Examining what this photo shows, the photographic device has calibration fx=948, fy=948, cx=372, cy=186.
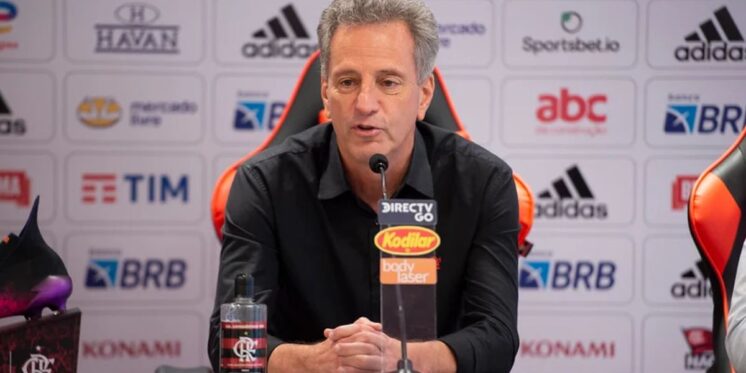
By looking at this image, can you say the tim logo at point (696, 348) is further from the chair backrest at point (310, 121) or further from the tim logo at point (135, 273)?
the tim logo at point (135, 273)

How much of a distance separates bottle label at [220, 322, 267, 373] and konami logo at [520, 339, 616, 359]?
2596mm

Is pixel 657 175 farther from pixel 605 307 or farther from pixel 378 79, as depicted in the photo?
pixel 378 79

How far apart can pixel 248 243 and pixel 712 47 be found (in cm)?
265

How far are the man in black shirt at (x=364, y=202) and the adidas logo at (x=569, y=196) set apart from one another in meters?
1.75

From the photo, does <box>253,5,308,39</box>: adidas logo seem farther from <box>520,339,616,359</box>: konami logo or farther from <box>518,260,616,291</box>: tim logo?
<box>520,339,616,359</box>: konami logo

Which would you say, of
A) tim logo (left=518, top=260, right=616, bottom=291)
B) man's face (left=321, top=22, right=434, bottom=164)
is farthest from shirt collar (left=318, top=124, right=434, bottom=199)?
tim logo (left=518, top=260, right=616, bottom=291)

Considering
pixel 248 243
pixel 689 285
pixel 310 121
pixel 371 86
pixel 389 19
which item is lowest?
pixel 689 285

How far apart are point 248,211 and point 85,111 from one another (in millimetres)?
2051

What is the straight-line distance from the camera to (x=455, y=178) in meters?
2.19

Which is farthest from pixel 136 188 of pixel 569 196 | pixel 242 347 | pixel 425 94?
pixel 242 347

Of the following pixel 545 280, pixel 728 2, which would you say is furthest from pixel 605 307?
pixel 728 2

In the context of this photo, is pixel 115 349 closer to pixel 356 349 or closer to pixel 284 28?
pixel 284 28

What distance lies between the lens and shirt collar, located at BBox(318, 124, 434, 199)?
6.97 feet

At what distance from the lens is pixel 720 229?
6.73 feet
